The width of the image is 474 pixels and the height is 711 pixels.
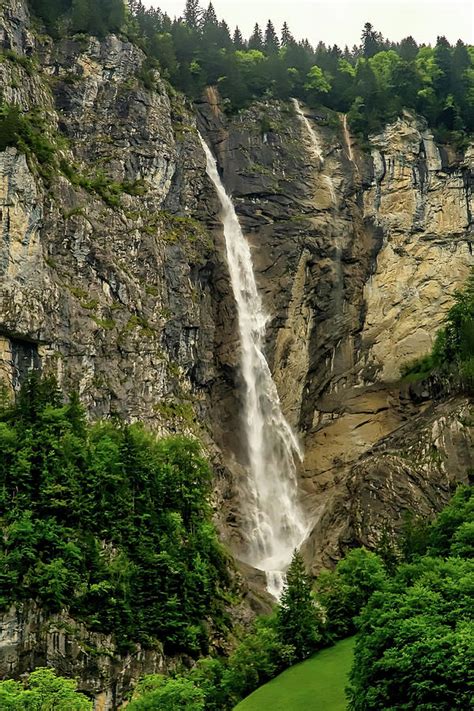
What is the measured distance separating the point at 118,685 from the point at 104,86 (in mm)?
48701

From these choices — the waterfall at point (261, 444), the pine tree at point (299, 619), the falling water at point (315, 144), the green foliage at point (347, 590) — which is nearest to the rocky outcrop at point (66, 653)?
the pine tree at point (299, 619)

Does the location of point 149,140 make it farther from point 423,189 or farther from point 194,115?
point 423,189

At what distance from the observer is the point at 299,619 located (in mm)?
36000

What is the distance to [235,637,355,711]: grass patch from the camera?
29453 millimetres

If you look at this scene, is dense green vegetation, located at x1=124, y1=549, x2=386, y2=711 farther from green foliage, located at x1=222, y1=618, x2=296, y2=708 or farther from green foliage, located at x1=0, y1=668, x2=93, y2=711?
green foliage, located at x1=0, y1=668, x2=93, y2=711

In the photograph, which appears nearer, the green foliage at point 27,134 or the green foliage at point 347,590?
the green foliage at point 347,590

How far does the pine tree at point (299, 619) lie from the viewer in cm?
3562

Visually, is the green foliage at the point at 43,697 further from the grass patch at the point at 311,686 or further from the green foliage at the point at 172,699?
the grass patch at the point at 311,686

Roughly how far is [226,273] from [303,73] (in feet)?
94.1

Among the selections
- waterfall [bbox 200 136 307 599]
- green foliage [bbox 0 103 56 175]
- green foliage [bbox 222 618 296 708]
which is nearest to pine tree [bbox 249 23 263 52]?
waterfall [bbox 200 136 307 599]

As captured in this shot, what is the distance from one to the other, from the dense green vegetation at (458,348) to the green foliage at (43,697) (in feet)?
111

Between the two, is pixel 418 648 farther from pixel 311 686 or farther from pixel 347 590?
pixel 347 590

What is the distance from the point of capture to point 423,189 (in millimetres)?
73750

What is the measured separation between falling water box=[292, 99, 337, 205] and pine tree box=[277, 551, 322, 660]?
4344 cm
